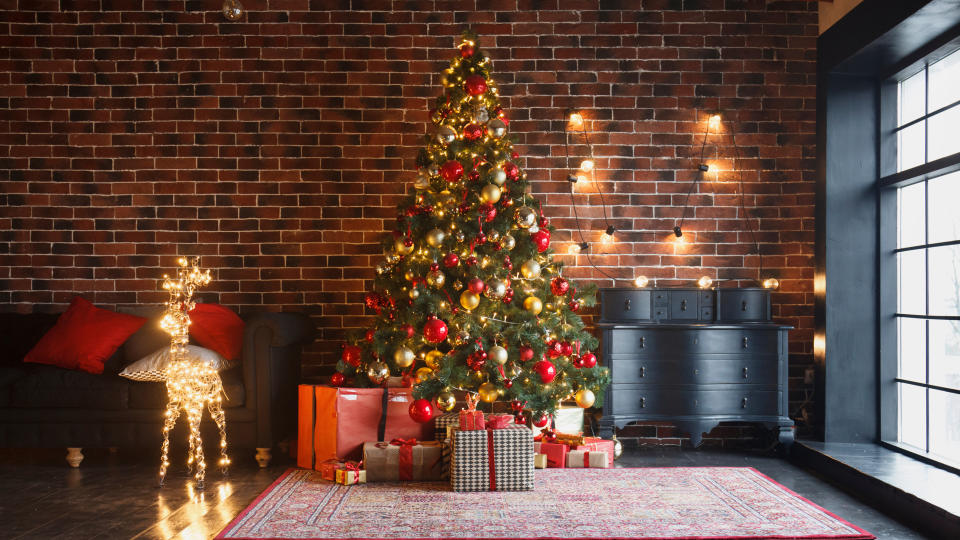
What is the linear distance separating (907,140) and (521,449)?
2.88 m

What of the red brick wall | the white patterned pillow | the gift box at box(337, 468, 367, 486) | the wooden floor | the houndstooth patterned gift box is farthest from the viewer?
the red brick wall

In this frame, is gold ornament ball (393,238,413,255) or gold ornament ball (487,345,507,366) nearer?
gold ornament ball (487,345,507,366)

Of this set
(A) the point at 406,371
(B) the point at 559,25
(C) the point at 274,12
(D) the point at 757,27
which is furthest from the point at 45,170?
(D) the point at 757,27

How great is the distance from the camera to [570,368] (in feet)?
12.3

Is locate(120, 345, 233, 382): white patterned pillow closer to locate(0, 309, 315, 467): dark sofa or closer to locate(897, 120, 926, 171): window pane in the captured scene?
locate(0, 309, 315, 467): dark sofa

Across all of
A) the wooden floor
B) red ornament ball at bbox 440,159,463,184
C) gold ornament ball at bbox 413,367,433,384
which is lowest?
the wooden floor

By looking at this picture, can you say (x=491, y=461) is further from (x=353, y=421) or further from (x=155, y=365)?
(x=155, y=365)

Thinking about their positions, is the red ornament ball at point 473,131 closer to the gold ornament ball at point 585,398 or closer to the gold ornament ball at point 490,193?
the gold ornament ball at point 490,193

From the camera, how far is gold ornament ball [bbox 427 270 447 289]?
361cm

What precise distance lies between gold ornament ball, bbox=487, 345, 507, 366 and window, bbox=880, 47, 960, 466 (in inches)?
89.4

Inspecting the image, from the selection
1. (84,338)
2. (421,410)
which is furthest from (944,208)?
(84,338)

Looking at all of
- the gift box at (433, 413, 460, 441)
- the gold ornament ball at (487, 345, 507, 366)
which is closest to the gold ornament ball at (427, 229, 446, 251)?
the gold ornament ball at (487, 345, 507, 366)

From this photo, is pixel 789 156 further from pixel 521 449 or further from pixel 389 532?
pixel 389 532

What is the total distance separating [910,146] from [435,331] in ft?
9.53
